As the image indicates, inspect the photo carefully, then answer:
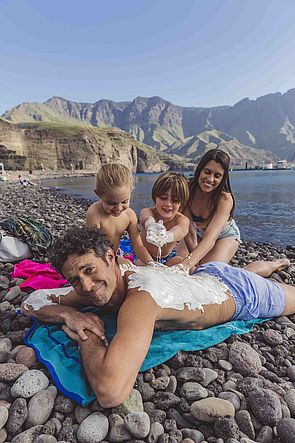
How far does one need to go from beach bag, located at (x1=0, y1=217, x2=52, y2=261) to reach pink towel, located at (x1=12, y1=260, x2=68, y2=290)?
0.49 m

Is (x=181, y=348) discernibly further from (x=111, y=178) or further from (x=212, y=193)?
(x=212, y=193)

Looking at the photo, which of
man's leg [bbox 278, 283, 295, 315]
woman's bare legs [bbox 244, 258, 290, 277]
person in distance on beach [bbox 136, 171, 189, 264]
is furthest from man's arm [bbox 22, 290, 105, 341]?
woman's bare legs [bbox 244, 258, 290, 277]

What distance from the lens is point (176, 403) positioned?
7.90 feet

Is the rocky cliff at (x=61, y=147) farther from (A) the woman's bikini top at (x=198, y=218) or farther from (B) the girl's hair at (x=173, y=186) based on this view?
(B) the girl's hair at (x=173, y=186)

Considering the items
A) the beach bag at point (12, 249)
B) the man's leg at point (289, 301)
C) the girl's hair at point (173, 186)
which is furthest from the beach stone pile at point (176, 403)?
the beach bag at point (12, 249)

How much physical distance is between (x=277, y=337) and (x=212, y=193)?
2642mm

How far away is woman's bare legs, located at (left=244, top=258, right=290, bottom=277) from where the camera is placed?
5233 millimetres

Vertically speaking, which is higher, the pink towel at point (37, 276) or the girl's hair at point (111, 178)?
the girl's hair at point (111, 178)

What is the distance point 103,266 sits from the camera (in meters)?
2.56

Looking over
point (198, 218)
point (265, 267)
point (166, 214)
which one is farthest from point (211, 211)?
point (265, 267)

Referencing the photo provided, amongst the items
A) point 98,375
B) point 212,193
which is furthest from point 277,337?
point 212,193

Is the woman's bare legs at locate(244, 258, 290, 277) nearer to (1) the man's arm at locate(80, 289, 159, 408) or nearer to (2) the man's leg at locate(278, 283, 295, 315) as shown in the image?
(2) the man's leg at locate(278, 283, 295, 315)

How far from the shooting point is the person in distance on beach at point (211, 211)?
4.79 meters

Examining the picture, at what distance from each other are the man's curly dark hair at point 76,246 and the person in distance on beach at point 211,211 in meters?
1.92
